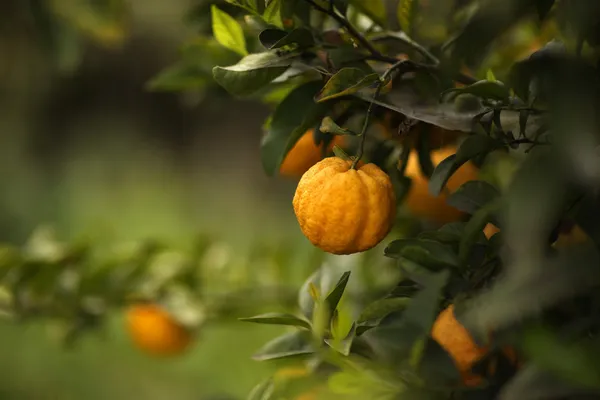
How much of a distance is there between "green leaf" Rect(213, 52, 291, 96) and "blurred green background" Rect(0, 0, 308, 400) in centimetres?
105

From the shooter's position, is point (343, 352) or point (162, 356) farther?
point (162, 356)

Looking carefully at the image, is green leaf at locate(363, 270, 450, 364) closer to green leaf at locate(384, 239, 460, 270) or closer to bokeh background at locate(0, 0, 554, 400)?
green leaf at locate(384, 239, 460, 270)

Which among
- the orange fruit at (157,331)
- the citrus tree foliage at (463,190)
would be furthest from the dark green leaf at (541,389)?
the orange fruit at (157,331)

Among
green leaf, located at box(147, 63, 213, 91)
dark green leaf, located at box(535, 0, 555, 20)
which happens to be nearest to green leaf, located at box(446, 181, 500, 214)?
dark green leaf, located at box(535, 0, 555, 20)

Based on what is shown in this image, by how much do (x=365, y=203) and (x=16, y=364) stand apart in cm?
161

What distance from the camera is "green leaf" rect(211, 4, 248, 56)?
1.66ft

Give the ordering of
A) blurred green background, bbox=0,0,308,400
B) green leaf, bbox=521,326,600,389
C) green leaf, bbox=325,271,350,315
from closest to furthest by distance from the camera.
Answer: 1. green leaf, bbox=521,326,600,389
2. green leaf, bbox=325,271,350,315
3. blurred green background, bbox=0,0,308,400

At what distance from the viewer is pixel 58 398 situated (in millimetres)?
1630

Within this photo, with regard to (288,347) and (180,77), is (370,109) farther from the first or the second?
(180,77)

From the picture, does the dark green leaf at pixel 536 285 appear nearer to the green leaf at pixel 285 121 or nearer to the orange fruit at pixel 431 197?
the green leaf at pixel 285 121

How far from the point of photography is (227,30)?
509mm

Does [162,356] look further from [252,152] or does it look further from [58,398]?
[252,152]

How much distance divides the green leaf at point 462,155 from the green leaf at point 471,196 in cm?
1

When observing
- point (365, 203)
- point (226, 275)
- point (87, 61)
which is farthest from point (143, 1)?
point (365, 203)
